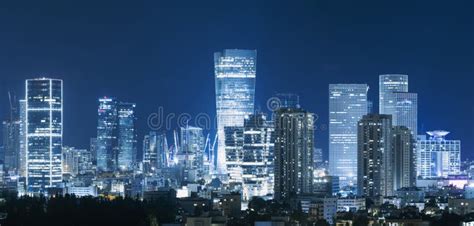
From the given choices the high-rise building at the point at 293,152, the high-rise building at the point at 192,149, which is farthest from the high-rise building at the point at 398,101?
the high-rise building at the point at 293,152

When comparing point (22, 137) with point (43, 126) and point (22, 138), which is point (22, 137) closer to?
point (22, 138)

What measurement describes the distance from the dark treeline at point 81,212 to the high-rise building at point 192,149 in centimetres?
1956

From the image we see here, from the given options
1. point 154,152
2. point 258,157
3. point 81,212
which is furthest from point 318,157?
point 81,212

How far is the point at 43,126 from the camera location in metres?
41.4

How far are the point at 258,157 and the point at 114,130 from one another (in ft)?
28.2

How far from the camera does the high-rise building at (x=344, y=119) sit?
4325 centimetres

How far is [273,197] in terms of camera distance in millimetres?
35000

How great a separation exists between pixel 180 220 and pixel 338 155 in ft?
68.8

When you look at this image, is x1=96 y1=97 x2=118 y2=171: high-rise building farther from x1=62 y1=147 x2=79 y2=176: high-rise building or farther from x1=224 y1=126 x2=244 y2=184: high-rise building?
x1=224 y1=126 x2=244 y2=184: high-rise building

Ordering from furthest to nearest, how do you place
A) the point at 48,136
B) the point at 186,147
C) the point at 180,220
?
the point at 186,147
the point at 48,136
the point at 180,220

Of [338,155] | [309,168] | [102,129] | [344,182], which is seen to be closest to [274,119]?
[309,168]

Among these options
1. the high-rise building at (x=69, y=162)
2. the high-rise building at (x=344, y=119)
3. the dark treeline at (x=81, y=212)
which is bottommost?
the dark treeline at (x=81, y=212)

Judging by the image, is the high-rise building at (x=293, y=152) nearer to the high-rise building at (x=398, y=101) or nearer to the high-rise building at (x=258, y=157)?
the high-rise building at (x=258, y=157)

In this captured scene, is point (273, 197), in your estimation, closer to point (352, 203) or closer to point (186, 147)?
point (352, 203)
